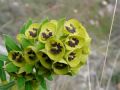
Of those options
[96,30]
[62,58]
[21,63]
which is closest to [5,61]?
[21,63]

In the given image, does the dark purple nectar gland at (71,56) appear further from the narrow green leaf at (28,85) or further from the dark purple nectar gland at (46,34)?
the narrow green leaf at (28,85)

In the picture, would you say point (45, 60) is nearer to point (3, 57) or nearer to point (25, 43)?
point (25, 43)

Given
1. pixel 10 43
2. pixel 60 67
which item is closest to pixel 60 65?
pixel 60 67

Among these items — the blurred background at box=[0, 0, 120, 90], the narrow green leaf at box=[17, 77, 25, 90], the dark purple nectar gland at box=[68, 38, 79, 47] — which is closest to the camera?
the dark purple nectar gland at box=[68, 38, 79, 47]

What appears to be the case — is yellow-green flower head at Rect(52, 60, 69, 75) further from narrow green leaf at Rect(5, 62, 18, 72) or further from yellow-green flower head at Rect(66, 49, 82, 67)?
narrow green leaf at Rect(5, 62, 18, 72)

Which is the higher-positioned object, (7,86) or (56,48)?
(56,48)

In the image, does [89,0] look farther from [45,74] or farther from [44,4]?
[45,74]

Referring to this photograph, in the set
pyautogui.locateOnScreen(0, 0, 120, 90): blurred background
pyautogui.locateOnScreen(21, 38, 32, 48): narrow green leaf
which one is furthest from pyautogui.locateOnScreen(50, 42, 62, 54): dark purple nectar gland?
pyautogui.locateOnScreen(0, 0, 120, 90): blurred background

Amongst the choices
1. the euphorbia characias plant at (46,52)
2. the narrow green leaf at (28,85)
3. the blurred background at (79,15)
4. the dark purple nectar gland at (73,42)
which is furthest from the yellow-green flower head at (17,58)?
the blurred background at (79,15)
